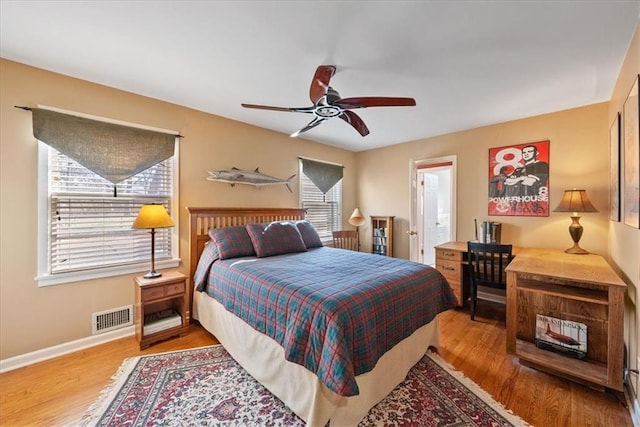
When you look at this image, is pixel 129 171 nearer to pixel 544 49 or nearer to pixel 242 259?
pixel 242 259

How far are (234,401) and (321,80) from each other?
2335 mm

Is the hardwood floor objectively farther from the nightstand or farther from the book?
the book

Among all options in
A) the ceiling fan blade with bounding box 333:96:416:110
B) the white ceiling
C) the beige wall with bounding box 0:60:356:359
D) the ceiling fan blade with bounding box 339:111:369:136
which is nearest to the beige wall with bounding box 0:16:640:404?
the beige wall with bounding box 0:60:356:359

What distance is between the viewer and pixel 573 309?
2.28 meters

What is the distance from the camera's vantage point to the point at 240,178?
3516 millimetres

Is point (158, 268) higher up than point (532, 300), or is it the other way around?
point (158, 268)

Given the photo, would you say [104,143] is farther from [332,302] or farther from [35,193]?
[332,302]

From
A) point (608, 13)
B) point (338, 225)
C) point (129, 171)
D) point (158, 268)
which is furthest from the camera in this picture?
point (338, 225)

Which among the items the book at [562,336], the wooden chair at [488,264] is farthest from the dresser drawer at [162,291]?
the book at [562,336]

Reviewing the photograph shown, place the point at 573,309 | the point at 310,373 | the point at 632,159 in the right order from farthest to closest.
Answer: the point at 573,309, the point at 632,159, the point at 310,373

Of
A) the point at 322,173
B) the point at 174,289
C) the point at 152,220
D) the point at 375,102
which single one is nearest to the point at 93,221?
the point at 152,220

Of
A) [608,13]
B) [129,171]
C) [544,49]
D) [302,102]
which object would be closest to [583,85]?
[544,49]

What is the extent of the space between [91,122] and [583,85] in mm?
4760

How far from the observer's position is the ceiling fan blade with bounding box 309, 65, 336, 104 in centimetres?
181
